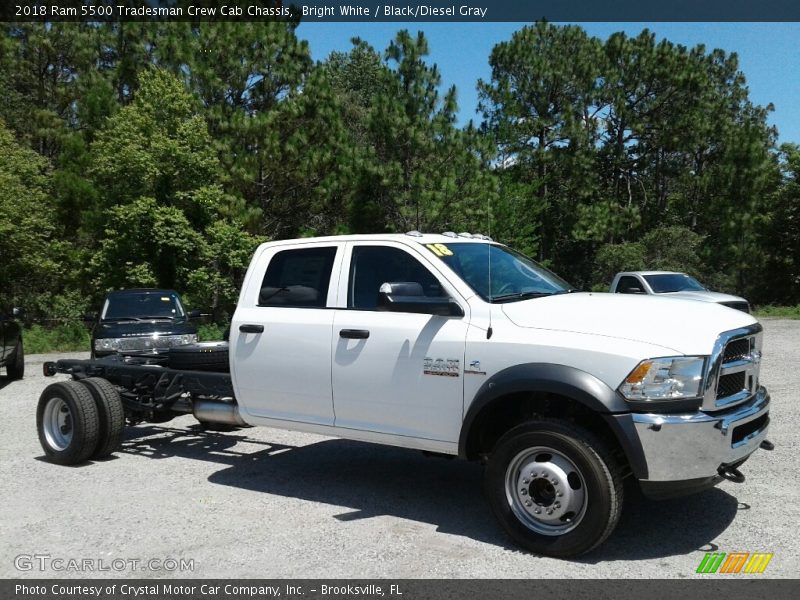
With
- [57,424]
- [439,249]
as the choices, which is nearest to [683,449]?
[439,249]

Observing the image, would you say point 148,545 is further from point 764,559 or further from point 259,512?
point 764,559

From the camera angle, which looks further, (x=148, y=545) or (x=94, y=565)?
(x=148, y=545)

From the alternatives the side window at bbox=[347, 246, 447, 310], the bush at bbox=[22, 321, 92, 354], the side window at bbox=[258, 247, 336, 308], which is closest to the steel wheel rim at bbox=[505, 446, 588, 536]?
the side window at bbox=[347, 246, 447, 310]

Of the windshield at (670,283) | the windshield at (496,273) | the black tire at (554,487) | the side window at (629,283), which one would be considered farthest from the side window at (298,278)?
the windshield at (670,283)

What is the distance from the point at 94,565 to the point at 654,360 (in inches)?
145

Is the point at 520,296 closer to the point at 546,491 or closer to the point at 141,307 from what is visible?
the point at 546,491

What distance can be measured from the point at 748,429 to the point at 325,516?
9.95 feet

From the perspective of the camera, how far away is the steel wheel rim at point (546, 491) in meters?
4.69

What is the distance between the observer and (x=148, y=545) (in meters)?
5.02

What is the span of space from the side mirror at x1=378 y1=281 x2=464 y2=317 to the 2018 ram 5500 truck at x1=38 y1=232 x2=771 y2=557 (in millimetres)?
11

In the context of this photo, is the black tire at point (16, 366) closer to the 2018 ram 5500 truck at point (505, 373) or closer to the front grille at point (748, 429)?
the 2018 ram 5500 truck at point (505, 373)

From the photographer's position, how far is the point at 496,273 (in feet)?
18.8

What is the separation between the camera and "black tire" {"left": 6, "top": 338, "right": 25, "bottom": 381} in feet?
45.2

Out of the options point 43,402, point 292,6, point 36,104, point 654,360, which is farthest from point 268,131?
point 654,360
